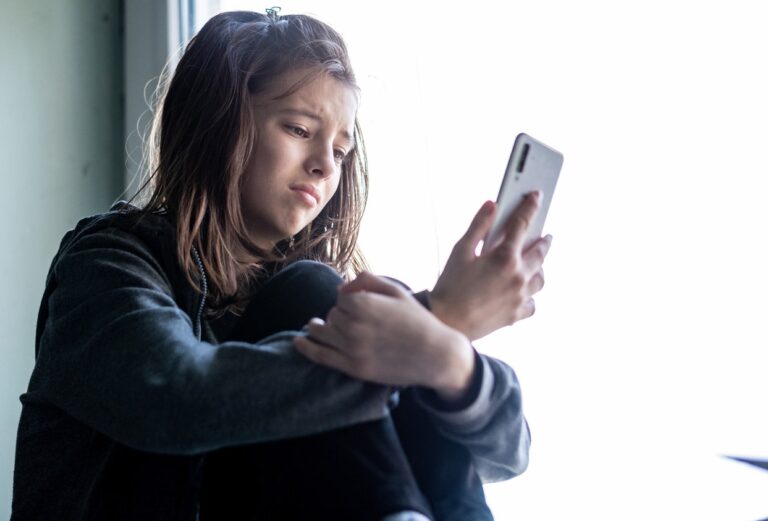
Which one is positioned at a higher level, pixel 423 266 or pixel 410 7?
pixel 410 7

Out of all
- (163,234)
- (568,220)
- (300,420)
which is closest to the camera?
(300,420)

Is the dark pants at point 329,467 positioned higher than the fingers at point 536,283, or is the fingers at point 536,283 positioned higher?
the fingers at point 536,283

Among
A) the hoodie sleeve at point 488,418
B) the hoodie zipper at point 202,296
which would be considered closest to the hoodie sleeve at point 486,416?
the hoodie sleeve at point 488,418

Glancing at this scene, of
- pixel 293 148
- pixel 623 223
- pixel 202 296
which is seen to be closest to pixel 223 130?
pixel 293 148

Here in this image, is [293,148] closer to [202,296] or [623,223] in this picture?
[202,296]

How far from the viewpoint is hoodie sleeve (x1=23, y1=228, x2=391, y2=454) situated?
0.61 metres

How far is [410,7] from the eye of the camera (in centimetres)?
115

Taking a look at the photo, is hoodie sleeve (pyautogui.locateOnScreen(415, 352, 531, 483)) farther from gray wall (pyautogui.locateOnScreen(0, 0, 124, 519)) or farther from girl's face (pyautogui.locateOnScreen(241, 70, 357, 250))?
gray wall (pyautogui.locateOnScreen(0, 0, 124, 519))

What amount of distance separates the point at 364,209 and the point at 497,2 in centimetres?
31

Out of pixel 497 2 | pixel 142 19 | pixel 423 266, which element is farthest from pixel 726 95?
pixel 142 19

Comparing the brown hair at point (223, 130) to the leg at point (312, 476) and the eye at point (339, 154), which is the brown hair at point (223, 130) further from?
the leg at point (312, 476)

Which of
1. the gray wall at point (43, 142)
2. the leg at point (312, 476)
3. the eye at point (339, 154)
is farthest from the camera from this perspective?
the gray wall at point (43, 142)

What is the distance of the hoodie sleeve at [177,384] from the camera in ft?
2.01

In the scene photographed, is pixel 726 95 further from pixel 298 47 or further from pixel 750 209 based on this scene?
pixel 298 47
